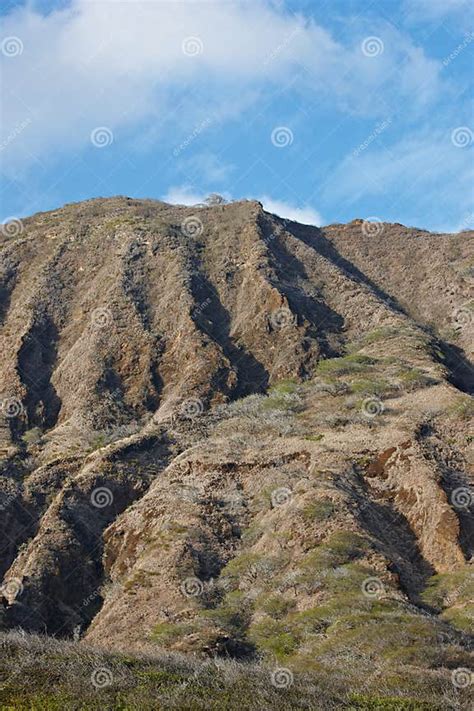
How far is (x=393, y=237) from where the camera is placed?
8944cm

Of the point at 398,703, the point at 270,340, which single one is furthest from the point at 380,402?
the point at 398,703

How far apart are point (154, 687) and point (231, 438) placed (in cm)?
3078

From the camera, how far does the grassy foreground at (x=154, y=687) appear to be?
42.8 ft

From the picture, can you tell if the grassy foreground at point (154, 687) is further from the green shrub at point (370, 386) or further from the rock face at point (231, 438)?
the green shrub at point (370, 386)

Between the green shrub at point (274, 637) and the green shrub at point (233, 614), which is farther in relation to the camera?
the green shrub at point (233, 614)

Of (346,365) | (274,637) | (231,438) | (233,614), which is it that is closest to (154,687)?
(274,637)

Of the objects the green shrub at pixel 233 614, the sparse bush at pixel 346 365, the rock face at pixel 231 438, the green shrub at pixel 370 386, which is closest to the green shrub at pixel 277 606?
the rock face at pixel 231 438

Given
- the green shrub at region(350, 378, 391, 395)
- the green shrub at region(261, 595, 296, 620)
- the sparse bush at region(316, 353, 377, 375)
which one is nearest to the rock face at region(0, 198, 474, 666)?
the green shrub at region(261, 595, 296, 620)

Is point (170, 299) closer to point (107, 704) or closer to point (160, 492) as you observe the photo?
point (160, 492)

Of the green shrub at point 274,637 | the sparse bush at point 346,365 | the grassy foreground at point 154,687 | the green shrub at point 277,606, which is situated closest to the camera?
the grassy foreground at point 154,687

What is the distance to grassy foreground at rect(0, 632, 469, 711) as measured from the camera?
1305 centimetres

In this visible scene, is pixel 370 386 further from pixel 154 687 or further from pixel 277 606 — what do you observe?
pixel 154 687

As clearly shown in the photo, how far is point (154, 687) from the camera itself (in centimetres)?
1395

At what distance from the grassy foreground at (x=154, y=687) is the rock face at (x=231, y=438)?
22.5ft
